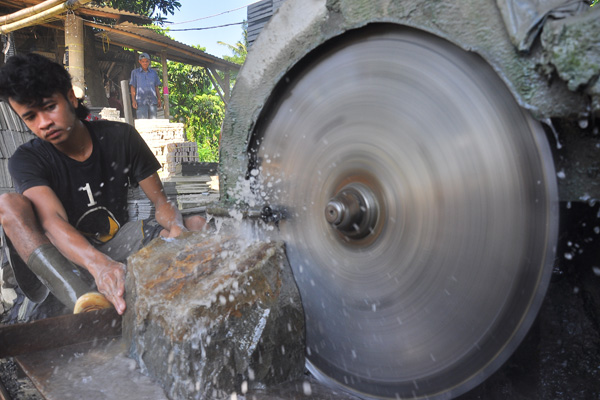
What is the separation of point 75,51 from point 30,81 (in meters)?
6.37

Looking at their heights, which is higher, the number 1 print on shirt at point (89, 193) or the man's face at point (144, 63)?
the man's face at point (144, 63)

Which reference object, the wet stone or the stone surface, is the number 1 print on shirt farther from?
the stone surface

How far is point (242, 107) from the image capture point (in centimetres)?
212

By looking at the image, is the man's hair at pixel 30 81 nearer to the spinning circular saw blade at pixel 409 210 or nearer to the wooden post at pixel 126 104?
the spinning circular saw blade at pixel 409 210

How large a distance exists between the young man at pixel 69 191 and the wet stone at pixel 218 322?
339 mm

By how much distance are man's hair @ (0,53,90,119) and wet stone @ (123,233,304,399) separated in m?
1.42

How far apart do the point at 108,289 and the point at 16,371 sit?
0.83m

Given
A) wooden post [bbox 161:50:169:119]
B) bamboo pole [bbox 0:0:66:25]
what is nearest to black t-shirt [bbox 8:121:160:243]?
bamboo pole [bbox 0:0:66:25]

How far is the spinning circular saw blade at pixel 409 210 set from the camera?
1336 mm

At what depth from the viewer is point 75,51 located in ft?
27.8

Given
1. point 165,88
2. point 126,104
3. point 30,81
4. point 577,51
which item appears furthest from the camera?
point 165,88

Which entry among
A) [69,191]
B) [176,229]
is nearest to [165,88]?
[69,191]

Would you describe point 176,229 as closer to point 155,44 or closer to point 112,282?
point 112,282

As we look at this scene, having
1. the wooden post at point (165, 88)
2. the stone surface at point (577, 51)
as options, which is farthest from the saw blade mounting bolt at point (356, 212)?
the wooden post at point (165, 88)
